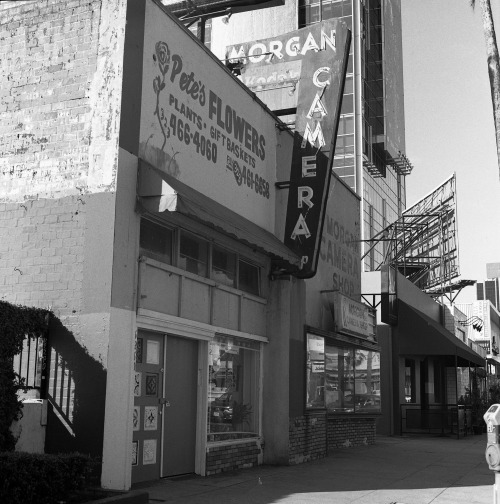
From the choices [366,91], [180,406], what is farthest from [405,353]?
[366,91]

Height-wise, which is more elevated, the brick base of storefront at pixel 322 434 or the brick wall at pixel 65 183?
the brick wall at pixel 65 183

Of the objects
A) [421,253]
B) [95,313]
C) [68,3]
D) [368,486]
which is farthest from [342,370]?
[421,253]

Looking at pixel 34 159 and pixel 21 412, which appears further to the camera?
pixel 34 159

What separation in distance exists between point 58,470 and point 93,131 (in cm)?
466

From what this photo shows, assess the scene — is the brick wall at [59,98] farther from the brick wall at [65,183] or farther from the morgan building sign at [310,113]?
the morgan building sign at [310,113]

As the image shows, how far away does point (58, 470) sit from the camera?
7.96m

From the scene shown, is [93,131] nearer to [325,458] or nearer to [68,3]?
[68,3]

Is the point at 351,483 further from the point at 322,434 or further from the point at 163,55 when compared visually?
the point at 163,55

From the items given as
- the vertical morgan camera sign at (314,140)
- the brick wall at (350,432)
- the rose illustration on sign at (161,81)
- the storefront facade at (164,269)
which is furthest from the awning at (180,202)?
the brick wall at (350,432)

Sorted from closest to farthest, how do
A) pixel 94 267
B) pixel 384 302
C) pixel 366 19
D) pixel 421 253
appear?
pixel 94 267
pixel 384 302
pixel 421 253
pixel 366 19

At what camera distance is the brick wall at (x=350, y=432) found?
1797 cm

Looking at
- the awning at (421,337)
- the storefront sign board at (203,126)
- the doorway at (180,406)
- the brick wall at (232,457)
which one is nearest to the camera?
the storefront sign board at (203,126)

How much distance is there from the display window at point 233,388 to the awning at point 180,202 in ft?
7.31

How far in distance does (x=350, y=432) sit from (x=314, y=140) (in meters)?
8.28
